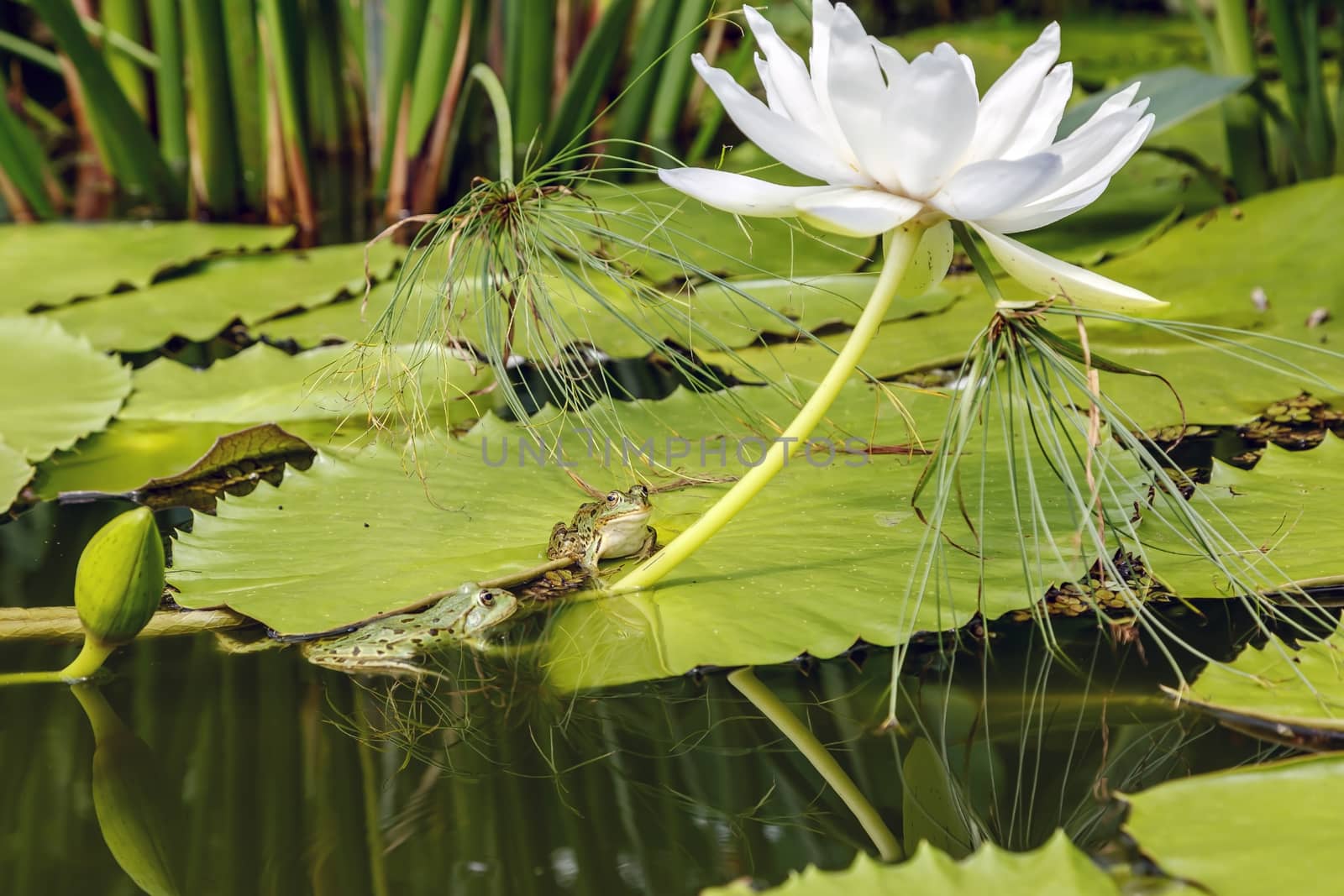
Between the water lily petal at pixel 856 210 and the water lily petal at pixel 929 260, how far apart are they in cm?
6

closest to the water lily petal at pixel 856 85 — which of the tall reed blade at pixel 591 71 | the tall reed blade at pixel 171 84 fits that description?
the tall reed blade at pixel 591 71

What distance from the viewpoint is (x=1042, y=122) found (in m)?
0.83

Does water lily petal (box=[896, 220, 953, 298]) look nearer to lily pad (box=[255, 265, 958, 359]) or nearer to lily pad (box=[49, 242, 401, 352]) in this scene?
lily pad (box=[255, 265, 958, 359])

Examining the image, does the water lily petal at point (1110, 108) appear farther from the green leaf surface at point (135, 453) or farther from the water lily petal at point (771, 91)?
the green leaf surface at point (135, 453)

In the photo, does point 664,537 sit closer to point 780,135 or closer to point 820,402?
point 820,402

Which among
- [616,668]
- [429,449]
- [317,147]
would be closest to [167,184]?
[317,147]

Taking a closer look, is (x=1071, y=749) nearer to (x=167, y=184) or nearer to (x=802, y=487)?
(x=802, y=487)

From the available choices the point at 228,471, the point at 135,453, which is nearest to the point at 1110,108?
the point at 228,471

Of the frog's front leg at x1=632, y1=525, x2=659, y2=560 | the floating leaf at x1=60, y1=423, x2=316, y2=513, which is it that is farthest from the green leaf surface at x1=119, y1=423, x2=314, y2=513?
the frog's front leg at x1=632, y1=525, x2=659, y2=560

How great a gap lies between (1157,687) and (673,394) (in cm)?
73

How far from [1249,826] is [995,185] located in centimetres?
43

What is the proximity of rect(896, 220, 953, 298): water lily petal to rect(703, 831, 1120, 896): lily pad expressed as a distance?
0.43m

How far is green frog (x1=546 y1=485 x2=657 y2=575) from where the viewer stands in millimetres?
1054

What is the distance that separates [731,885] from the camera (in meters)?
0.62
